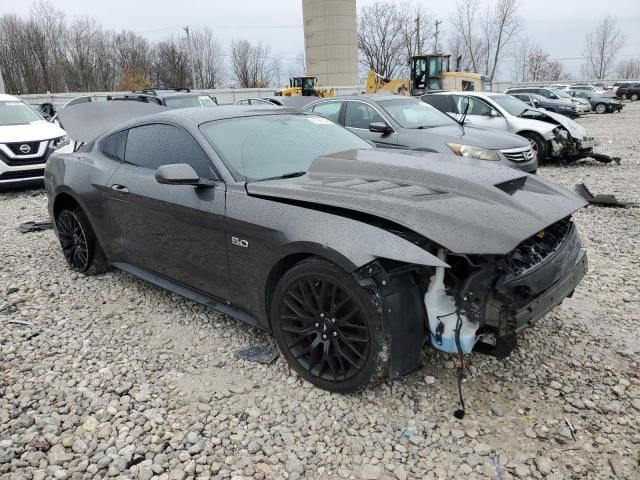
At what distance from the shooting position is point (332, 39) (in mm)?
46625

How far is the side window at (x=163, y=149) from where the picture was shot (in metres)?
3.44

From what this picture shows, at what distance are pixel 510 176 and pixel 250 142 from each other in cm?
173

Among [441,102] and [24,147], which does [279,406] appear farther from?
[441,102]

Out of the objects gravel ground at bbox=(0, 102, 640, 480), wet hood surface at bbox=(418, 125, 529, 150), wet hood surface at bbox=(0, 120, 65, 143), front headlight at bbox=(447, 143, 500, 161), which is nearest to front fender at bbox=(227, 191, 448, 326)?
gravel ground at bbox=(0, 102, 640, 480)

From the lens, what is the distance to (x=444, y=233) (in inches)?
95.3

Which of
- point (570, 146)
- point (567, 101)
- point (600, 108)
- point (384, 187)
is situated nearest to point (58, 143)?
point (384, 187)

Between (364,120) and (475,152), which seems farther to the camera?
(364,120)

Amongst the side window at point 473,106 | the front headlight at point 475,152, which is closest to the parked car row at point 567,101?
the side window at point 473,106

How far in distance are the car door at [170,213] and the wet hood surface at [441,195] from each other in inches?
18.1

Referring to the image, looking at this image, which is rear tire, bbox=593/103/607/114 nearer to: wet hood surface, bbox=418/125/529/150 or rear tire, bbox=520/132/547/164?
rear tire, bbox=520/132/547/164

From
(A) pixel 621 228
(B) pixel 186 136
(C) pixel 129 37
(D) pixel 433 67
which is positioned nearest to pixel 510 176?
(B) pixel 186 136

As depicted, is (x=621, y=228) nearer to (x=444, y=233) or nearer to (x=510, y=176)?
(x=510, y=176)

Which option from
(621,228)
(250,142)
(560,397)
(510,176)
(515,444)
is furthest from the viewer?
(621,228)

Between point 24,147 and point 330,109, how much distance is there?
525 cm
